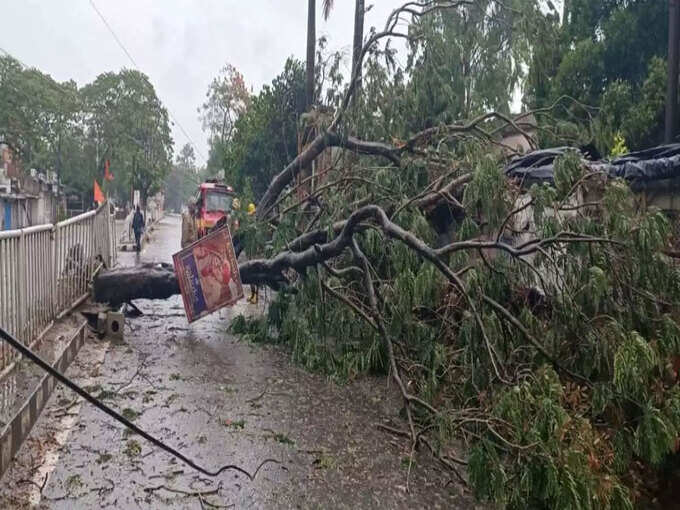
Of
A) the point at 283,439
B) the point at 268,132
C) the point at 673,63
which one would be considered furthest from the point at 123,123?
the point at 283,439

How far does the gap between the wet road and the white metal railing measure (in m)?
0.62

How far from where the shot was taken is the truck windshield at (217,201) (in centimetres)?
2059

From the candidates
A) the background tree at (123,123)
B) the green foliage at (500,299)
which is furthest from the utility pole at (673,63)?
the background tree at (123,123)

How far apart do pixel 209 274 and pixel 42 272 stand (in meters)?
2.30

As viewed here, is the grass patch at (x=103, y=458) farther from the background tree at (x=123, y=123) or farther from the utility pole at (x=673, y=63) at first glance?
the background tree at (x=123, y=123)

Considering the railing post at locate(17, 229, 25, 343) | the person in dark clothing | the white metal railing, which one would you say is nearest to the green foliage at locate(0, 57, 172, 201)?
the person in dark clothing

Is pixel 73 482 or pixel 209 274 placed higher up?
pixel 209 274

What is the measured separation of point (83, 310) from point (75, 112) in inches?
1531

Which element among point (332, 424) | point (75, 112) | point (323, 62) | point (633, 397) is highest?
point (75, 112)

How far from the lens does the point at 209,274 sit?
26.2 feet

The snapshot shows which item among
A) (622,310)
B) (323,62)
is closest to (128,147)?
(323,62)

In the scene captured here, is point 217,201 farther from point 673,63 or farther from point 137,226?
point 673,63

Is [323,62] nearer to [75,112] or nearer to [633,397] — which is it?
[633,397]

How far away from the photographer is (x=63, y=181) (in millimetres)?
44062
